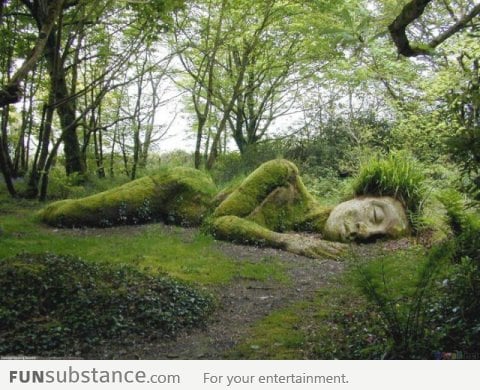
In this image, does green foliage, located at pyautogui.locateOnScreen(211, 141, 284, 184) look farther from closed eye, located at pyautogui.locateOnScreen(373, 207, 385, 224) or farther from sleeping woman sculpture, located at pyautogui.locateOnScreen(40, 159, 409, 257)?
closed eye, located at pyautogui.locateOnScreen(373, 207, 385, 224)

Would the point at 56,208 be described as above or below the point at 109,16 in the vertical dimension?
below

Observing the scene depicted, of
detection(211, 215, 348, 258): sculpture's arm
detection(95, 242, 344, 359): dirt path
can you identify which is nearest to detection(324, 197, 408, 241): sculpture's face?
detection(211, 215, 348, 258): sculpture's arm

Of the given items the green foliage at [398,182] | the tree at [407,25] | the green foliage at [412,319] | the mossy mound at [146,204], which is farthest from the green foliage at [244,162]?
the green foliage at [412,319]

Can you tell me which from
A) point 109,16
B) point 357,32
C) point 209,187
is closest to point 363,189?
point 209,187

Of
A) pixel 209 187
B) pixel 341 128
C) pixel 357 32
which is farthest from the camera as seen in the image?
pixel 341 128

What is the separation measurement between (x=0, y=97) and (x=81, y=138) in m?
11.7

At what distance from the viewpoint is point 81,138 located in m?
17.3

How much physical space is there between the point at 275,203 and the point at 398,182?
2535 millimetres

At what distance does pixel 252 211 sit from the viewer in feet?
31.3

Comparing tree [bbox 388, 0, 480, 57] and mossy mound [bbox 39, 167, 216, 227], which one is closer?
tree [bbox 388, 0, 480, 57]

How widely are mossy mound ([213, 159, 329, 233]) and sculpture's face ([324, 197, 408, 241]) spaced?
87 centimetres

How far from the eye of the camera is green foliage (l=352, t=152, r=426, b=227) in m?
9.15
